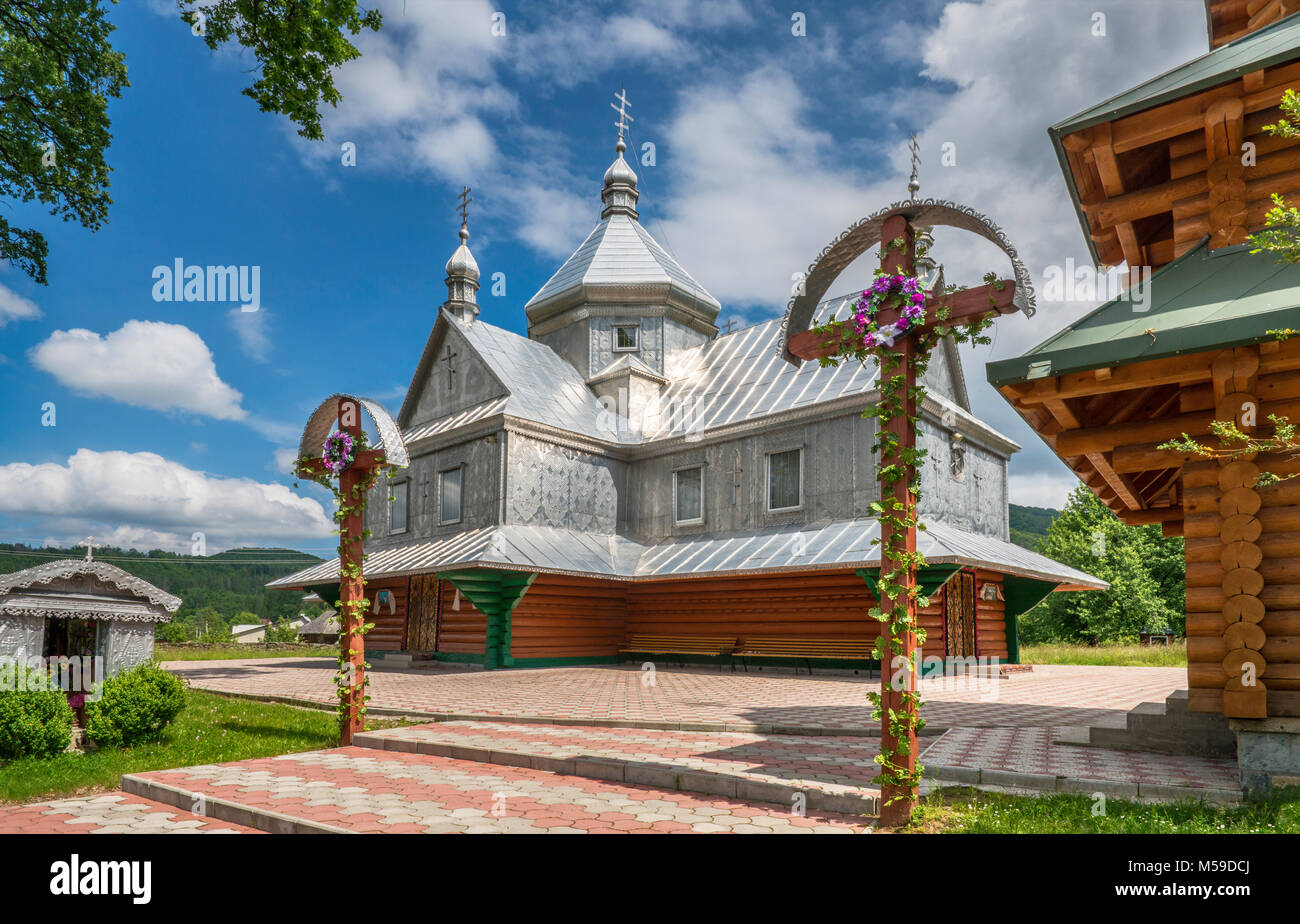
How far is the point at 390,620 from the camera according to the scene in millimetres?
21172

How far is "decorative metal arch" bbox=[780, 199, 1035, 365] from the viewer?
5.13 meters

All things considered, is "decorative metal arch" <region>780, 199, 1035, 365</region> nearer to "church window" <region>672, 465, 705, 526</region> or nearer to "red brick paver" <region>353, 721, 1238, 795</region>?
"red brick paver" <region>353, 721, 1238, 795</region>

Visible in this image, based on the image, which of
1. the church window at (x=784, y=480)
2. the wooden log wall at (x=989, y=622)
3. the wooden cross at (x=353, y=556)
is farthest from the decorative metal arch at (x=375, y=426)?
the wooden log wall at (x=989, y=622)

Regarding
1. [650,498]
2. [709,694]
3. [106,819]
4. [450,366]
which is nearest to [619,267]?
[450,366]

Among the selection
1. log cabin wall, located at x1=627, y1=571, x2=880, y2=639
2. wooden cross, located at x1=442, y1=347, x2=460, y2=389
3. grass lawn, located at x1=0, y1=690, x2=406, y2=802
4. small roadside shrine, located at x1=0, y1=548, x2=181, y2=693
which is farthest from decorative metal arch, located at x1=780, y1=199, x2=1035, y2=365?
wooden cross, located at x1=442, y1=347, x2=460, y2=389

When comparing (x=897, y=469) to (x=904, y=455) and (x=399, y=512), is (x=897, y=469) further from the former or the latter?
(x=399, y=512)

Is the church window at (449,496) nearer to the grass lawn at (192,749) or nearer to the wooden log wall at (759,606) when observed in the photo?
the wooden log wall at (759,606)

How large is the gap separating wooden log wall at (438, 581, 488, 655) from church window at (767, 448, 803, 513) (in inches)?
270

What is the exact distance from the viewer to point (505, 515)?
1822cm

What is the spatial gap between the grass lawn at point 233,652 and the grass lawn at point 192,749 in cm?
1408

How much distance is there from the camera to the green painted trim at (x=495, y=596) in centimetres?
1702

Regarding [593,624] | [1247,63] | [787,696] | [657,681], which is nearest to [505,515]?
[593,624]

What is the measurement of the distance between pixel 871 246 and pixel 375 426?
544 centimetres
